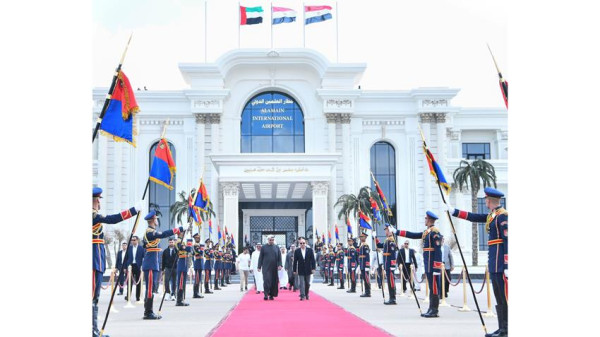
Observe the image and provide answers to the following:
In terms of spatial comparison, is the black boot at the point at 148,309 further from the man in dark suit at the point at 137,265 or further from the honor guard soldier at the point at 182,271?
the man in dark suit at the point at 137,265

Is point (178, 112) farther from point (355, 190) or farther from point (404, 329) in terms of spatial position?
point (404, 329)

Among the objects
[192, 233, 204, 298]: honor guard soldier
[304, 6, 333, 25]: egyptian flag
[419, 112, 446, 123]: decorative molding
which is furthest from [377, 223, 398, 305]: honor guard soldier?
[419, 112, 446, 123]: decorative molding

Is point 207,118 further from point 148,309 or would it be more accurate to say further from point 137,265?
point 148,309

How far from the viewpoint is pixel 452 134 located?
175 feet

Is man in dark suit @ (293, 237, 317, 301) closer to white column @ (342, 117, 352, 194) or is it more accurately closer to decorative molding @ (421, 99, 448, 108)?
white column @ (342, 117, 352, 194)

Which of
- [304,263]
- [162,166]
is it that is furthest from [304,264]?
[162,166]

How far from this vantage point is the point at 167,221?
1933 inches

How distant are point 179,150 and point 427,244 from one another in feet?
126

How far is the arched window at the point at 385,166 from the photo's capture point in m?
50.4

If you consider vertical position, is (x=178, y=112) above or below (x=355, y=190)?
above

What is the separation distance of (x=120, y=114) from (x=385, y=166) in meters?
42.4

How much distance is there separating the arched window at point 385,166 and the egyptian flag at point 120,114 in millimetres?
41896

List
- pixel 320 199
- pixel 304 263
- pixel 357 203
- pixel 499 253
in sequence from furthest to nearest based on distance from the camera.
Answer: pixel 357 203 → pixel 320 199 → pixel 304 263 → pixel 499 253
